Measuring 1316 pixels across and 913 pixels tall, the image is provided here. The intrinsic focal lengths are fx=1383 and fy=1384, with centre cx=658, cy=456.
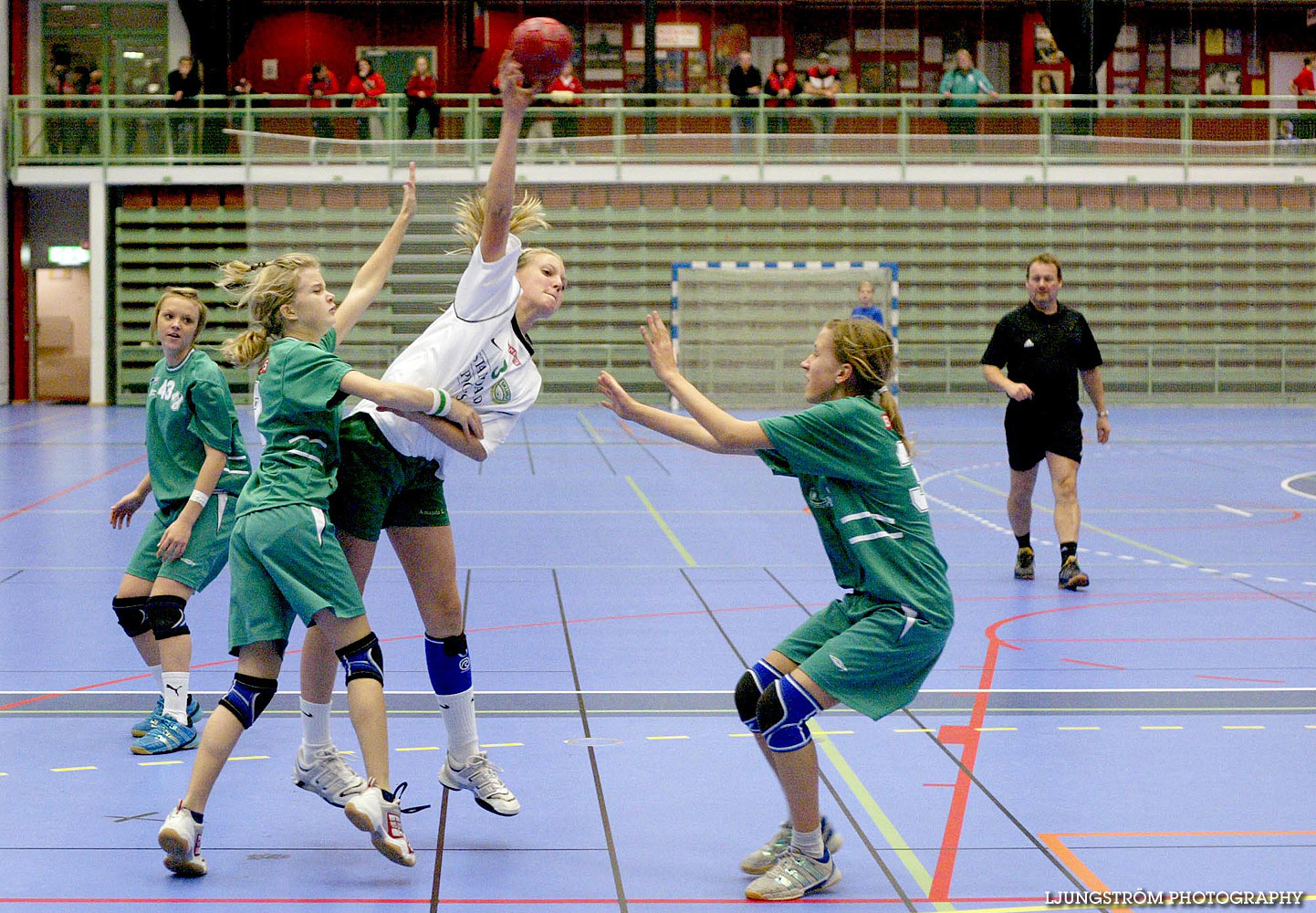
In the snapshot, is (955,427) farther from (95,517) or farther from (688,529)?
(95,517)

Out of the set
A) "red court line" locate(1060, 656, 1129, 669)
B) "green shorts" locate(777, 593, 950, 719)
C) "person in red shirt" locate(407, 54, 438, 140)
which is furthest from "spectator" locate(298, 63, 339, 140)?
"green shorts" locate(777, 593, 950, 719)

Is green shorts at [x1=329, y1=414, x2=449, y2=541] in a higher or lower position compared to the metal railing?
lower

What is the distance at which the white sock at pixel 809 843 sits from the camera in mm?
3387

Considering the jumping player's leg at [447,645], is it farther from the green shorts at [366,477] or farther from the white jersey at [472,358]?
the white jersey at [472,358]

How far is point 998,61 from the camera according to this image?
27484mm

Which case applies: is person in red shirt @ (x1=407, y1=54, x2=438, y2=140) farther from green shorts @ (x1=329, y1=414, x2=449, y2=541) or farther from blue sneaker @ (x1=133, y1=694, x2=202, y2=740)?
green shorts @ (x1=329, y1=414, x2=449, y2=541)

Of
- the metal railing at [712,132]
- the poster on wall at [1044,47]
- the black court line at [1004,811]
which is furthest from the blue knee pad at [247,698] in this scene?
the poster on wall at [1044,47]

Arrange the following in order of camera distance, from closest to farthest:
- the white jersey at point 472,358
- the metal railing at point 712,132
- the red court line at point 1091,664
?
1. the white jersey at point 472,358
2. the red court line at point 1091,664
3. the metal railing at point 712,132

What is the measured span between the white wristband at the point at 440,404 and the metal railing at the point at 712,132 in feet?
60.5

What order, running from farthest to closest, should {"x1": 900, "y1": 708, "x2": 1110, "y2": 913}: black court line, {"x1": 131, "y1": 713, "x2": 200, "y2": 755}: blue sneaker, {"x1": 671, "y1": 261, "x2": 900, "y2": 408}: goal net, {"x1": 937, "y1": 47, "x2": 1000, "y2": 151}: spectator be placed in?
{"x1": 671, "y1": 261, "x2": 900, "y2": 408}: goal net
{"x1": 937, "y1": 47, "x2": 1000, "y2": 151}: spectator
{"x1": 131, "y1": 713, "x2": 200, "y2": 755}: blue sneaker
{"x1": 900, "y1": 708, "x2": 1110, "y2": 913}: black court line

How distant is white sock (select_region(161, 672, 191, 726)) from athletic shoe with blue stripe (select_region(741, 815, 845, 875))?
218 centimetres

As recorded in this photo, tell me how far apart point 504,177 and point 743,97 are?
741 inches

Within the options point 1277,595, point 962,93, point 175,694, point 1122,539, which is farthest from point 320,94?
point 175,694

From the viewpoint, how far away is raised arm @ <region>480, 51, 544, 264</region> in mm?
3635
